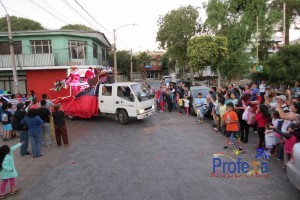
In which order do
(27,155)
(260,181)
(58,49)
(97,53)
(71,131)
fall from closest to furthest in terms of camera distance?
(260,181), (27,155), (71,131), (58,49), (97,53)

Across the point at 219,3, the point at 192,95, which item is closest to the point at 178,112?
the point at 192,95

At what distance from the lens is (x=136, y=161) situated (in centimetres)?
798

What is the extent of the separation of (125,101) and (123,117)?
2.87ft

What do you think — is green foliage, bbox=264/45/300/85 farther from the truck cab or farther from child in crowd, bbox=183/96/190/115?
the truck cab

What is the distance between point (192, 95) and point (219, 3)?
12.1m

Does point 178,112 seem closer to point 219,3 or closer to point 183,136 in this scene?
point 183,136

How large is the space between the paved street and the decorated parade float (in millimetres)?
2837

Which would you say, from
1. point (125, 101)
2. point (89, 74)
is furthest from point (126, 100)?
point (89, 74)

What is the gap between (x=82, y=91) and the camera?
14.7m

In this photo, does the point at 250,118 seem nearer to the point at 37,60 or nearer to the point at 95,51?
the point at 37,60

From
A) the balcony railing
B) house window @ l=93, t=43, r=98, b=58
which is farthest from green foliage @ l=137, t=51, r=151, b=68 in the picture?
the balcony railing

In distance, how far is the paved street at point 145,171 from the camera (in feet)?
19.1

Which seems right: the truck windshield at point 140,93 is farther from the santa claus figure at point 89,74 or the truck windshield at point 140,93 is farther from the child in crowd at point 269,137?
the child in crowd at point 269,137

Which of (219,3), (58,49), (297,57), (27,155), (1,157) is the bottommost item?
(27,155)
